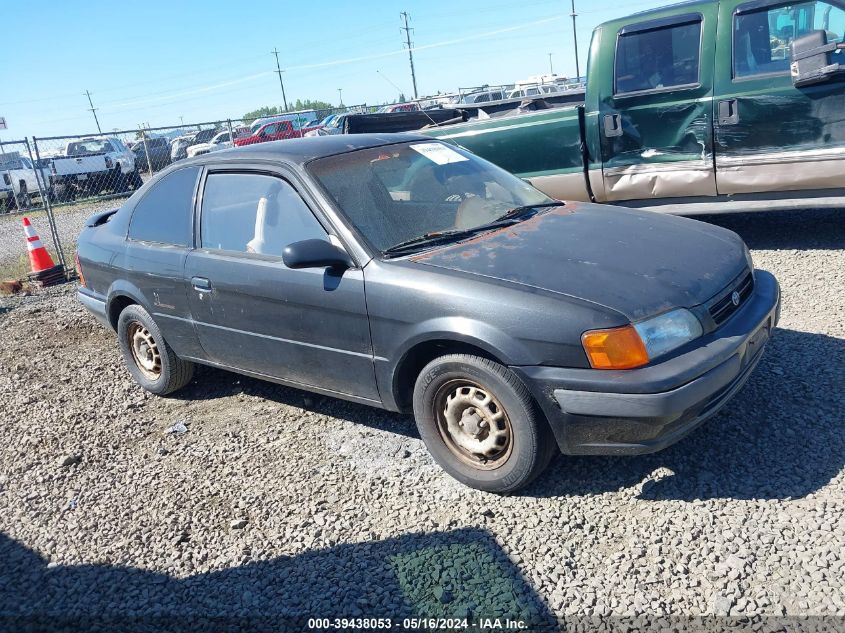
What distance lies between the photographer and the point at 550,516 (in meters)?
3.10

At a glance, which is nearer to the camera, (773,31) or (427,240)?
(427,240)

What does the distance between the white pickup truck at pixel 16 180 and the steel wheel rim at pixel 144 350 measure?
1511 cm

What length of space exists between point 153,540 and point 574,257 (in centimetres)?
239

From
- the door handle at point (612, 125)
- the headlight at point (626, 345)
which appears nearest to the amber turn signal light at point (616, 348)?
the headlight at point (626, 345)

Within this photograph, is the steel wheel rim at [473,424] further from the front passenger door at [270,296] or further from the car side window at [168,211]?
the car side window at [168,211]

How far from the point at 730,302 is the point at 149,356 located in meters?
3.85

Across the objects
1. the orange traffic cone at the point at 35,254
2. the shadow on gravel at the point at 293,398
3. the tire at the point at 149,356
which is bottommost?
the shadow on gravel at the point at 293,398

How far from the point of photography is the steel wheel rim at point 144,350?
4953 mm

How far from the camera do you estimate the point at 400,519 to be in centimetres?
324

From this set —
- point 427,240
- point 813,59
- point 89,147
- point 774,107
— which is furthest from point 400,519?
point 89,147

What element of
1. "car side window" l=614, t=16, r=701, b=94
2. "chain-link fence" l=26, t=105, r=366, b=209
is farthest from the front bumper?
"chain-link fence" l=26, t=105, r=366, b=209

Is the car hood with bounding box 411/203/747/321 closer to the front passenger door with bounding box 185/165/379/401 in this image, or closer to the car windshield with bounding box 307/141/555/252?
the car windshield with bounding box 307/141/555/252

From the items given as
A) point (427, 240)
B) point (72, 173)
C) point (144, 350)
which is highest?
point (72, 173)

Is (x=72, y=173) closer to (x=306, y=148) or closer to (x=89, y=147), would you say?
(x=89, y=147)
